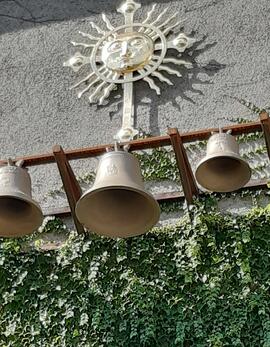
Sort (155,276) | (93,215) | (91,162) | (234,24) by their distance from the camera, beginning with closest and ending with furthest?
(93,215), (155,276), (91,162), (234,24)

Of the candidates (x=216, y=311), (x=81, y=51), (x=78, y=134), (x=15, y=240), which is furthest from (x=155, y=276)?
(x=81, y=51)

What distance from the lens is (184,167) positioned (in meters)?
5.68

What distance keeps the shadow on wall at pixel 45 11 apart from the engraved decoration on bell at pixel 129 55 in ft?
0.97

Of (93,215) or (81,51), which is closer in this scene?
(93,215)

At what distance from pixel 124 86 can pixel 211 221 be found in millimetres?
1582

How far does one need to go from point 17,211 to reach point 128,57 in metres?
2.10

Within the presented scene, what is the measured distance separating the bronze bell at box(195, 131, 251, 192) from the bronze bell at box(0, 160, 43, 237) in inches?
37.7

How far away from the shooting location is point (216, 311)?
5.45m

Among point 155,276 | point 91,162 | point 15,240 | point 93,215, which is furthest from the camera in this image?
point 91,162


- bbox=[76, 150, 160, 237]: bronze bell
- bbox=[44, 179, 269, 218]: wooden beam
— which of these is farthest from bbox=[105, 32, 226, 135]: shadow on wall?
bbox=[76, 150, 160, 237]: bronze bell

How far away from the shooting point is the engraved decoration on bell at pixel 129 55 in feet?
23.0

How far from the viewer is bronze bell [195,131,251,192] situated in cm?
532

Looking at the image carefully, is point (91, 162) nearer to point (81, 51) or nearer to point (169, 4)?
point (81, 51)

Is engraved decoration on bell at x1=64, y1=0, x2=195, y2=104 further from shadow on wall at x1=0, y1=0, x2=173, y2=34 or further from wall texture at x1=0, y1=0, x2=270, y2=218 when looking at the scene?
shadow on wall at x1=0, y1=0, x2=173, y2=34
